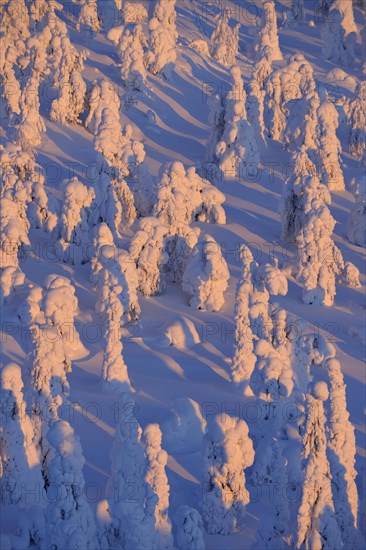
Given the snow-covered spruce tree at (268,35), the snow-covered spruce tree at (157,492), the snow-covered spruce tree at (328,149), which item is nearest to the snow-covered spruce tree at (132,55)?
the snow-covered spruce tree at (268,35)

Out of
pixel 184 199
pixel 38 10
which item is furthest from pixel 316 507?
pixel 38 10

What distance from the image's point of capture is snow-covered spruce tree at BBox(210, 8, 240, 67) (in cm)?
5794

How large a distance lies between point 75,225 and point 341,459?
17.3 metres

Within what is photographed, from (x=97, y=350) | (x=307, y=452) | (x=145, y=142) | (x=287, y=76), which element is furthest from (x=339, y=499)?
(x=287, y=76)

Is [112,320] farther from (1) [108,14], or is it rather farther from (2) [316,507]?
(1) [108,14]

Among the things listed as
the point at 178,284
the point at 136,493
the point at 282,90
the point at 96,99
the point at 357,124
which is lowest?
the point at 178,284

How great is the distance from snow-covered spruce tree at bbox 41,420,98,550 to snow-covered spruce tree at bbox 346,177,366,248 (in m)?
20.4

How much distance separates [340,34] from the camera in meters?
62.2

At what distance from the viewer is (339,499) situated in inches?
805

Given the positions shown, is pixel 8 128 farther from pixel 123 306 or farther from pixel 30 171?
pixel 123 306

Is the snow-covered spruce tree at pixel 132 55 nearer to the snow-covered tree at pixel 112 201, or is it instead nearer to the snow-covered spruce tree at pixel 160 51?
→ the snow-covered spruce tree at pixel 160 51

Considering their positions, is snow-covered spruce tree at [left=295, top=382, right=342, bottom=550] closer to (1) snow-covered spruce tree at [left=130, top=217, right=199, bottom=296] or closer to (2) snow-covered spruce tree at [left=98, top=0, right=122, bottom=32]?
(1) snow-covered spruce tree at [left=130, top=217, right=199, bottom=296]

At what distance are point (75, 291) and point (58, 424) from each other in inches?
554

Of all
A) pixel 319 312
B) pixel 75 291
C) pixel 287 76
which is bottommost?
pixel 75 291
